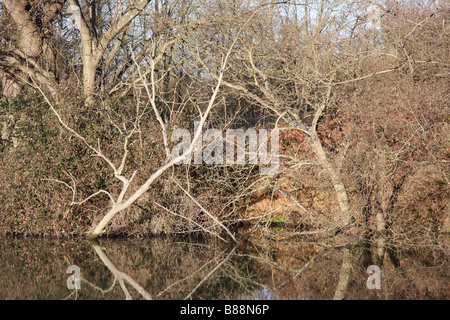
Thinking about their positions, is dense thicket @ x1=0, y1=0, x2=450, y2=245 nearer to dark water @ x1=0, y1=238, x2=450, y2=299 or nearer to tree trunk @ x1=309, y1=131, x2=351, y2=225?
tree trunk @ x1=309, y1=131, x2=351, y2=225

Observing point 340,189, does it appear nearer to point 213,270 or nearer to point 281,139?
point 281,139

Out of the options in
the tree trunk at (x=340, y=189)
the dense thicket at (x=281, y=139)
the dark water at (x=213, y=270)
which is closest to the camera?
the dark water at (x=213, y=270)

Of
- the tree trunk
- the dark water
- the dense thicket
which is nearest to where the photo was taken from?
the dark water

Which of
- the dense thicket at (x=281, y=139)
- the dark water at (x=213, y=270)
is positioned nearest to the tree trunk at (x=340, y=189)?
the dense thicket at (x=281, y=139)

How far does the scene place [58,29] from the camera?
14828mm

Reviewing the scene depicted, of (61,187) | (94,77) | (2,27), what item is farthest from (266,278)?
(2,27)

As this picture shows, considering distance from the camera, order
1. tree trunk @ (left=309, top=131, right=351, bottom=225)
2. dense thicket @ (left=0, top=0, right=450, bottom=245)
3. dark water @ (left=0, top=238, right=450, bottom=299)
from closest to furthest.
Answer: dark water @ (left=0, top=238, right=450, bottom=299) < dense thicket @ (left=0, top=0, right=450, bottom=245) < tree trunk @ (left=309, top=131, right=351, bottom=225)

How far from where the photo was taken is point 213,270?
793 centimetres

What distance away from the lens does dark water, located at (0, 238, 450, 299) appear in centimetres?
659

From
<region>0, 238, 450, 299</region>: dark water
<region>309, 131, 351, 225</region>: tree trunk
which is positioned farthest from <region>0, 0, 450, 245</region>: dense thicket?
<region>0, 238, 450, 299</region>: dark water

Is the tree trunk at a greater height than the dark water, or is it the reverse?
the tree trunk

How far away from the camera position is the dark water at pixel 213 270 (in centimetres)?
659

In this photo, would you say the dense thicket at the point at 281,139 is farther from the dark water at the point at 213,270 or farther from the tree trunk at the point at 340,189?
the dark water at the point at 213,270

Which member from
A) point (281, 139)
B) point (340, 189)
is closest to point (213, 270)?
point (340, 189)
